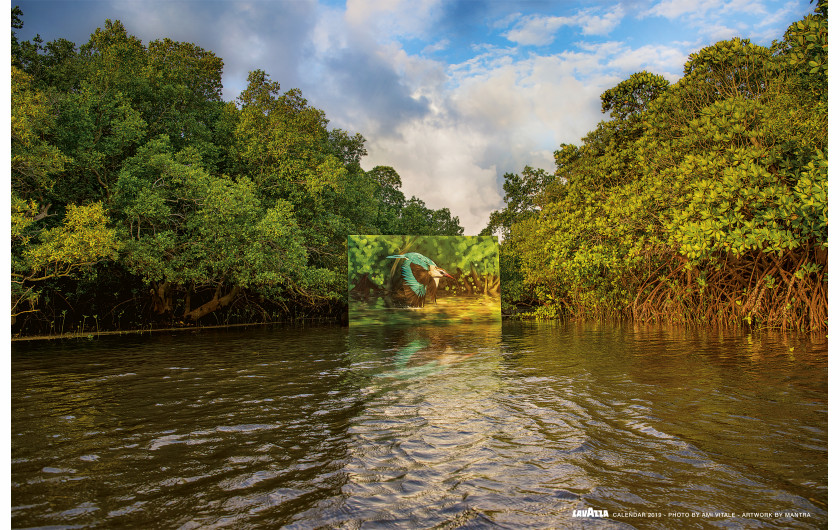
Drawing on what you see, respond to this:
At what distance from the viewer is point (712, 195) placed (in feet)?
32.8

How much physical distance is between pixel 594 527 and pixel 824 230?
881 cm

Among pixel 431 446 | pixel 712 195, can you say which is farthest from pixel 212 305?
pixel 431 446

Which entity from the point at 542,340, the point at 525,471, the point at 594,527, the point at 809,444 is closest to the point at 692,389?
the point at 809,444

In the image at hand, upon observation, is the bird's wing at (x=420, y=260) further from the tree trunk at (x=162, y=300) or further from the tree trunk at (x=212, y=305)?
the tree trunk at (x=162, y=300)

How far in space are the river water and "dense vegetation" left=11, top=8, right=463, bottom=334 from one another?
7897 millimetres

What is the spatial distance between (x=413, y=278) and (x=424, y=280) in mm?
475

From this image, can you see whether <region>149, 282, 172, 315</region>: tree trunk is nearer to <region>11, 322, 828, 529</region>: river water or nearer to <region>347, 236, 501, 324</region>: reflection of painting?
<region>347, 236, 501, 324</region>: reflection of painting

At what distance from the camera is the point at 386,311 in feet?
73.3

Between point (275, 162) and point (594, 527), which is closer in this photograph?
point (594, 527)

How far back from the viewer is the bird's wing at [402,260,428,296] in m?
22.8

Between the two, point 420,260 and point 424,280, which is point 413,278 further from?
point 420,260

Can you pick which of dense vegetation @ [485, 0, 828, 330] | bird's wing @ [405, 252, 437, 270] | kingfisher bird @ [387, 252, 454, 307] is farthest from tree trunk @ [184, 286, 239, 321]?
dense vegetation @ [485, 0, 828, 330]

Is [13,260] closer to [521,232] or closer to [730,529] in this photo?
[730,529]

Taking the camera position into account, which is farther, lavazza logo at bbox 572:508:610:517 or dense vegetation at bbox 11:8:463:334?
dense vegetation at bbox 11:8:463:334
